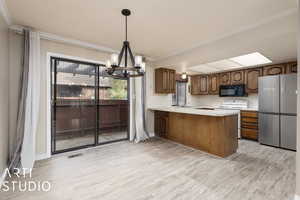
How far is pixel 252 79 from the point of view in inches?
178

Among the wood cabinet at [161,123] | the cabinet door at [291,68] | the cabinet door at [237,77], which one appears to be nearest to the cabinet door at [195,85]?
the cabinet door at [237,77]

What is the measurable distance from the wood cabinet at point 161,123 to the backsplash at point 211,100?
228 centimetres

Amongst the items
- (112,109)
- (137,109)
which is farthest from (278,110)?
(112,109)

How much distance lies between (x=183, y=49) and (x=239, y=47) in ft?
4.41

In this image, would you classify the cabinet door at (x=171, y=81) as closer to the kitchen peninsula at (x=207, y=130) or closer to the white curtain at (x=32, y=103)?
the kitchen peninsula at (x=207, y=130)

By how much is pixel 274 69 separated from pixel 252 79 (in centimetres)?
60

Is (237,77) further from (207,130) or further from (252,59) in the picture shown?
(207,130)

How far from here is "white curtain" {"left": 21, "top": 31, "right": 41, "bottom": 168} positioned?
2.54m

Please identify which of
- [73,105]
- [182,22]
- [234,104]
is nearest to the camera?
[182,22]

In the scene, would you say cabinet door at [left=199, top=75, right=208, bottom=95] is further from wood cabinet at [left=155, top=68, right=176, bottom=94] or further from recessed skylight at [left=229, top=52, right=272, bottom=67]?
recessed skylight at [left=229, top=52, right=272, bottom=67]

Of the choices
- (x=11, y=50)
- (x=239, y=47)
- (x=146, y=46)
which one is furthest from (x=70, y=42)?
(x=239, y=47)

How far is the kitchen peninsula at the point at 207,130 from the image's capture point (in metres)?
3.03

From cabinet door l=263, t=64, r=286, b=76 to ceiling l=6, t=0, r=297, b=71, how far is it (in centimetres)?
64

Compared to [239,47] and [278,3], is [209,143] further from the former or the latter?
[278,3]
